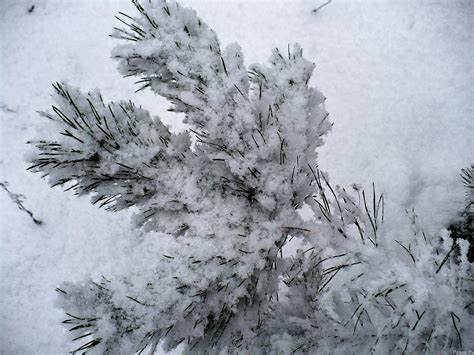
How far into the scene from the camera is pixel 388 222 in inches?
154

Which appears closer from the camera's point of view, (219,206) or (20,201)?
(219,206)

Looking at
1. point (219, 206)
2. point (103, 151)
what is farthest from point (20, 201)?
point (219, 206)

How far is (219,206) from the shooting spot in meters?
1.46

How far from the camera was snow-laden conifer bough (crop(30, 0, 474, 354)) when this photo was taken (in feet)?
3.91

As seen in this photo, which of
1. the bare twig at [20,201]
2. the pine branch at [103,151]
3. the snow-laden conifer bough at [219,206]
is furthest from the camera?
the bare twig at [20,201]

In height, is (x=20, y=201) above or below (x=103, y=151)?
below

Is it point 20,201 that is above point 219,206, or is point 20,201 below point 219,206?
below

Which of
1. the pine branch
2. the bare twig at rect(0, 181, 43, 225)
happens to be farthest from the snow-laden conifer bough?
the bare twig at rect(0, 181, 43, 225)

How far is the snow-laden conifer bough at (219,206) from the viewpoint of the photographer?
3.91 feet

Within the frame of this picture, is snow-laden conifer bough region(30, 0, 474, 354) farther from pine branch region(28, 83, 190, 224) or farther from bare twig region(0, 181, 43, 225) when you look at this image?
bare twig region(0, 181, 43, 225)

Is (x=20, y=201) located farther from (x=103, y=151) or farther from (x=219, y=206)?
(x=219, y=206)

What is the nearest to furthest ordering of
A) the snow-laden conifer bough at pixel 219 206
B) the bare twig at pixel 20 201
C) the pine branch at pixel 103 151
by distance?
the snow-laden conifer bough at pixel 219 206 < the pine branch at pixel 103 151 < the bare twig at pixel 20 201

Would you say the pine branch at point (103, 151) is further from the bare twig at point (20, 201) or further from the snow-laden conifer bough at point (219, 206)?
the bare twig at point (20, 201)

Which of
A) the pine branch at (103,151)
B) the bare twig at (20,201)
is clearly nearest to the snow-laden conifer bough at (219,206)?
the pine branch at (103,151)
